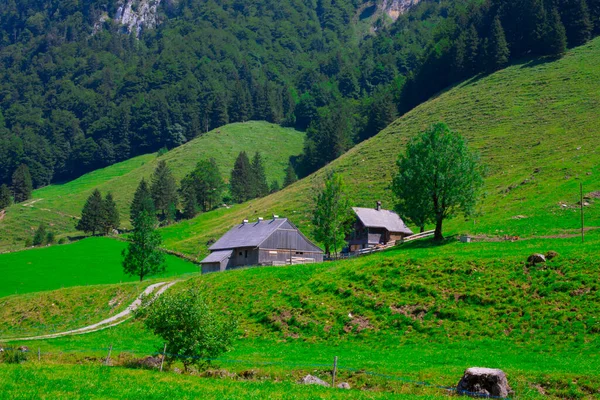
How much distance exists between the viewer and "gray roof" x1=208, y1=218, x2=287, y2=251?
7456 centimetres

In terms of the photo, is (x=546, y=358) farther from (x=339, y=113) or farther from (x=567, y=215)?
(x=339, y=113)

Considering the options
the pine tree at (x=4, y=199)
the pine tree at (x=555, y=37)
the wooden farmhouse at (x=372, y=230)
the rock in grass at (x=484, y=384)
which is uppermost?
the pine tree at (x=555, y=37)

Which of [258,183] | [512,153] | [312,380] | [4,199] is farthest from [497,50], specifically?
[312,380]

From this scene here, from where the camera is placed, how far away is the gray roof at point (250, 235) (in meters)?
74.6

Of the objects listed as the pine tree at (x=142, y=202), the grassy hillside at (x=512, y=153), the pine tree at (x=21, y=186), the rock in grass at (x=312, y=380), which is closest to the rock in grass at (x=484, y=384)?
the rock in grass at (x=312, y=380)

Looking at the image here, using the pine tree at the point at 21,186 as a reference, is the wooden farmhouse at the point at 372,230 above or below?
below

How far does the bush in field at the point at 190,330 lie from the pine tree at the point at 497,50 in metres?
133

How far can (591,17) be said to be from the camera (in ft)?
481

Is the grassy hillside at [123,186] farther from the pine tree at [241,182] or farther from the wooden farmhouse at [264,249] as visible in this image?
the wooden farmhouse at [264,249]

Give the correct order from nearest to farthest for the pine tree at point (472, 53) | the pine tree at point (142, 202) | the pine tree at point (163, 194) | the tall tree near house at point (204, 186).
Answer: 1. the pine tree at point (142, 202)
2. the pine tree at point (163, 194)
3. the tall tree near house at point (204, 186)
4. the pine tree at point (472, 53)

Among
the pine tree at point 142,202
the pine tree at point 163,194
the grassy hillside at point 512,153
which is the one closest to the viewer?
the grassy hillside at point 512,153

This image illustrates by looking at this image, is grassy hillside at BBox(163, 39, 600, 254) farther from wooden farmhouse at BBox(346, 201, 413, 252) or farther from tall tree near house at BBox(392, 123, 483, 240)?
wooden farmhouse at BBox(346, 201, 413, 252)

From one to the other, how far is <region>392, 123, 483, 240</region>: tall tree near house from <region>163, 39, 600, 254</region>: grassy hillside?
15.2 feet

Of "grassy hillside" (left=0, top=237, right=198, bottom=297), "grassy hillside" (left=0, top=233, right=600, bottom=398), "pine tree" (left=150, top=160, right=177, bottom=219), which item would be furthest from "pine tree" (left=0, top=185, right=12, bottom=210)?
"grassy hillside" (left=0, top=233, right=600, bottom=398)
